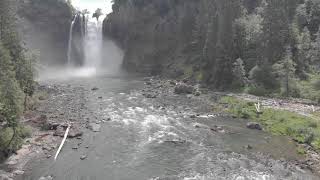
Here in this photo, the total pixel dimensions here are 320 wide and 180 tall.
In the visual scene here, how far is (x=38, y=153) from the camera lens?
159 ft

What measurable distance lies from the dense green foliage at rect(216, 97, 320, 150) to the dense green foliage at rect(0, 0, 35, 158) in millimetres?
33182

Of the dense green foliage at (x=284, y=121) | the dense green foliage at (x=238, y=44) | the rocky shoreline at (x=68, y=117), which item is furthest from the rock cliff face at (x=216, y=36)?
the dense green foliage at (x=284, y=121)

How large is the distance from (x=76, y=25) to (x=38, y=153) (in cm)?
10260

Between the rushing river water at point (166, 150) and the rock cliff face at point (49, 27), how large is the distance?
73601mm

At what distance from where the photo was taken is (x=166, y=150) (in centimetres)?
4953

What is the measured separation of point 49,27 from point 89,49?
1557 cm

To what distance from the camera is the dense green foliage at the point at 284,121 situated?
172ft

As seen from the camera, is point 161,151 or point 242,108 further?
point 242,108

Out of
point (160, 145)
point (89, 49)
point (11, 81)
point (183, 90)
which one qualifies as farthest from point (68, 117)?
point (89, 49)

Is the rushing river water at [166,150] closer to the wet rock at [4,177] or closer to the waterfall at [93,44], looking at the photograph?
the wet rock at [4,177]

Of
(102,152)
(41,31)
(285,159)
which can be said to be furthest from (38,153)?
(41,31)

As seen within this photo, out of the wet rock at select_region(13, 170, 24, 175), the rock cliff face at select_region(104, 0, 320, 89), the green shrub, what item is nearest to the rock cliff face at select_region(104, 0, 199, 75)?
Result: the rock cliff face at select_region(104, 0, 320, 89)

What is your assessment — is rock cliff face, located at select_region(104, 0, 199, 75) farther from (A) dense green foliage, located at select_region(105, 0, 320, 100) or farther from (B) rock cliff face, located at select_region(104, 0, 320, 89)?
(A) dense green foliage, located at select_region(105, 0, 320, 100)

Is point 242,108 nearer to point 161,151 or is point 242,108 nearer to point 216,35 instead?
point 161,151
